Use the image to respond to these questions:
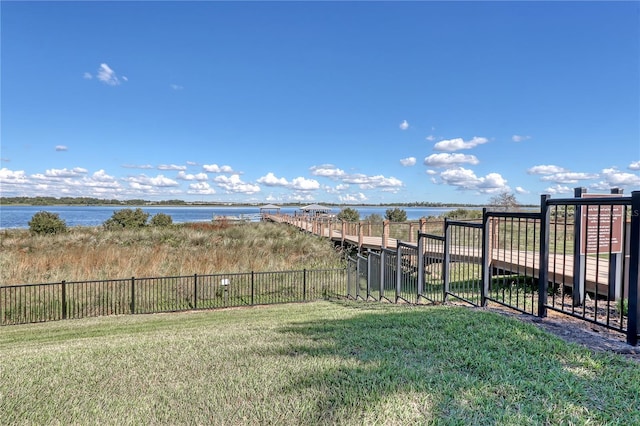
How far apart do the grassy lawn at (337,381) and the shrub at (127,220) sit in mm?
26432

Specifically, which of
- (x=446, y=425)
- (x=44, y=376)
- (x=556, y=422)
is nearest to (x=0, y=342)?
(x=44, y=376)

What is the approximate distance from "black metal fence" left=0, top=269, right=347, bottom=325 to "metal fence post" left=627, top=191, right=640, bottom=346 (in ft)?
25.7

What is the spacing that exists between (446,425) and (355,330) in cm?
204

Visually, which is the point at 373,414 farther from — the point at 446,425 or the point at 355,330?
the point at 355,330

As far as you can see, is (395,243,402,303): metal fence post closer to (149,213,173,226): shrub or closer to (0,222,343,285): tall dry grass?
(0,222,343,285): tall dry grass

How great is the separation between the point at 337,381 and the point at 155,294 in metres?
9.26

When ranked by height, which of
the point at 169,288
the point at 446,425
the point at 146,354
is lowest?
the point at 169,288

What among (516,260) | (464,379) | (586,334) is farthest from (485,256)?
(516,260)

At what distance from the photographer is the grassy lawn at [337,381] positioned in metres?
2.12

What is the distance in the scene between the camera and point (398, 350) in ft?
10.4

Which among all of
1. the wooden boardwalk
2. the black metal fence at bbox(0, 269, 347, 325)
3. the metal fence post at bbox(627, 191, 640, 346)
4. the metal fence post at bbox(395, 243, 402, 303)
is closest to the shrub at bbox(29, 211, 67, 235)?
the black metal fence at bbox(0, 269, 347, 325)

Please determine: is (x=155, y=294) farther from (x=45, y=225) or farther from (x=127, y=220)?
(x=127, y=220)

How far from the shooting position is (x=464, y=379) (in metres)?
2.50

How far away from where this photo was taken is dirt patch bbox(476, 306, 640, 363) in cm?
312
